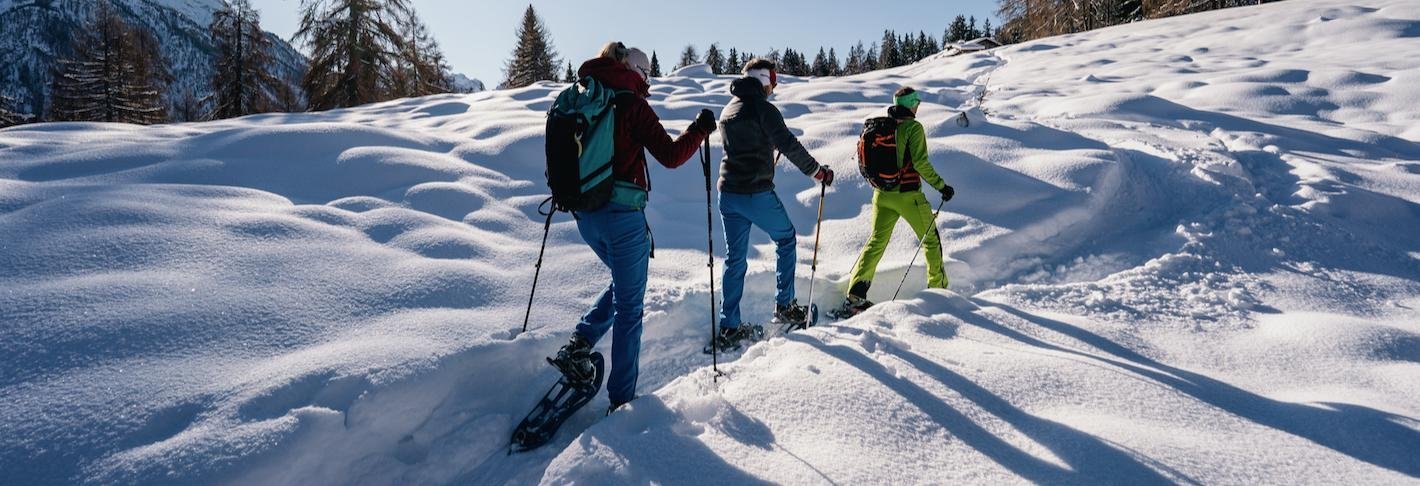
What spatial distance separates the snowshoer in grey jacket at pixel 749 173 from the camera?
3980mm

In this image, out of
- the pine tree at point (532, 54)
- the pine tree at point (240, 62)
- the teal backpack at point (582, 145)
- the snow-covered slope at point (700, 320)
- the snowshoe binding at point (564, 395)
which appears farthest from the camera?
the pine tree at point (532, 54)

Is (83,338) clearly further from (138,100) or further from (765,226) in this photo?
(138,100)

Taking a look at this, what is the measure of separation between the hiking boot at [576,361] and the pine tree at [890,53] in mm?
64258

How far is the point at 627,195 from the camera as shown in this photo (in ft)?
9.74

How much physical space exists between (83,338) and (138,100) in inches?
1262

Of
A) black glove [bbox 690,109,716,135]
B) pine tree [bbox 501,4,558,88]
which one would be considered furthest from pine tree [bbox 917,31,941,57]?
black glove [bbox 690,109,716,135]

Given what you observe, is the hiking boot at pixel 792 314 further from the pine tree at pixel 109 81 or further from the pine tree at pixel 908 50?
the pine tree at pixel 908 50

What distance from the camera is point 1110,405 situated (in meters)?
2.74

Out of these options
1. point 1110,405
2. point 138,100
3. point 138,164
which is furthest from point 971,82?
point 138,100

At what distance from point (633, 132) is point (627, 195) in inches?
12.5

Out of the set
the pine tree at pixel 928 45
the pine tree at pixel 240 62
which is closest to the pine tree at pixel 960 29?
the pine tree at pixel 928 45

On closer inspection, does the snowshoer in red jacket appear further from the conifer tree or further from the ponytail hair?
the conifer tree

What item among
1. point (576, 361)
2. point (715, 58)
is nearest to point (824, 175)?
point (576, 361)

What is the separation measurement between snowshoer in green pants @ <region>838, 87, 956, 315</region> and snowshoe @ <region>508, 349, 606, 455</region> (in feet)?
7.68
